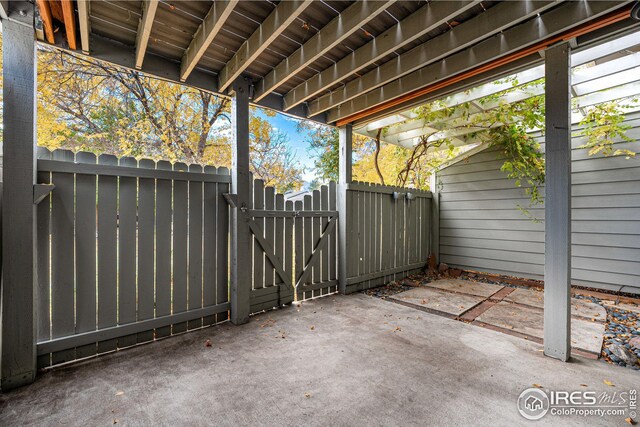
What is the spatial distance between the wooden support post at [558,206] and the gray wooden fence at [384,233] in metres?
2.28

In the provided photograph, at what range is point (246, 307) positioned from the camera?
288cm

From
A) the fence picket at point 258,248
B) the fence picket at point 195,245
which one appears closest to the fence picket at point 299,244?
the fence picket at point 258,248

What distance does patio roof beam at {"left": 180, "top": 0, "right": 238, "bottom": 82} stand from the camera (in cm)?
179

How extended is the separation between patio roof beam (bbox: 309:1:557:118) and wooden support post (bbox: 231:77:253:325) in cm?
114

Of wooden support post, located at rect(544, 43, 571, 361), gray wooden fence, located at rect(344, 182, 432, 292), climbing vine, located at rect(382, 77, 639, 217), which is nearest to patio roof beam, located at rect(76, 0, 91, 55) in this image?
gray wooden fence, located at rect(344, 182, 432, 292)

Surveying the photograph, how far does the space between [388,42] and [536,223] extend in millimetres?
4227

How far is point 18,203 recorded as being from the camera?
1782 millimetres

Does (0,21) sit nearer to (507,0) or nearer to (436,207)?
(507,0)

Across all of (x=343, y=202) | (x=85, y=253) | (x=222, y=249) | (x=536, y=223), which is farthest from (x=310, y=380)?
(x=536, y=223)

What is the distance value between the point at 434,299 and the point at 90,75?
7.76 metres

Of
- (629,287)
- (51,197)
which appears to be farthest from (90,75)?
(629,287)

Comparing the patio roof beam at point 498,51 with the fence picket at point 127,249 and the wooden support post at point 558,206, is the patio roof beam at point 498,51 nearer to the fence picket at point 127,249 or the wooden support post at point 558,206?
the wooden support post at point 558,206

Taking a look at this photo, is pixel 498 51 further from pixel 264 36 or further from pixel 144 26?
pixel 144 26

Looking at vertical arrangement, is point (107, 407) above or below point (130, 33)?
below
